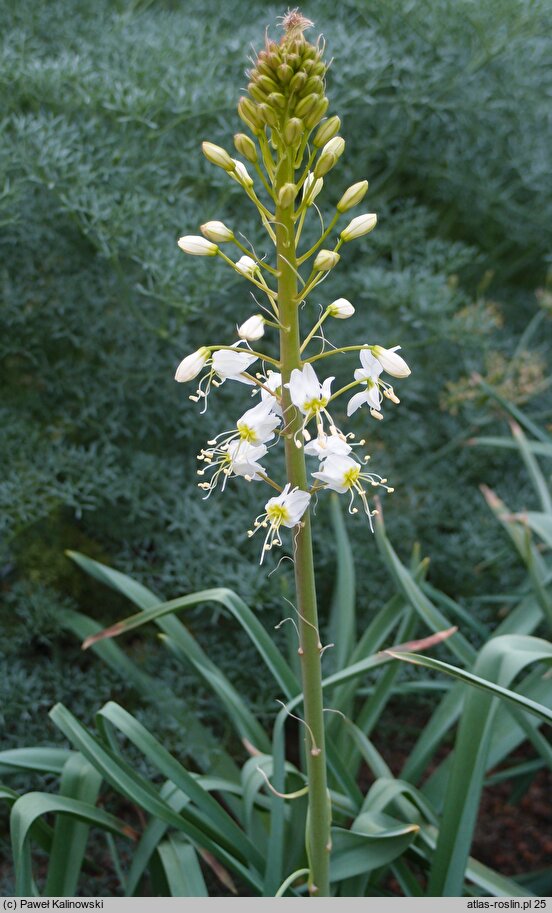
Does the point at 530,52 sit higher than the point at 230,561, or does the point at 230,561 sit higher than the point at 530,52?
the point at 530,52

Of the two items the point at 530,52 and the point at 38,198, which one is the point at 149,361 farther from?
the point at 530,52

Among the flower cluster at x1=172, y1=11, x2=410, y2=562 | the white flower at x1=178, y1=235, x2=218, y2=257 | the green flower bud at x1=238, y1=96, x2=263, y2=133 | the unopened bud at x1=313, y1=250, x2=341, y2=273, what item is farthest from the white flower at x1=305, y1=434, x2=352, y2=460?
the green flower bud at x1=238, y1=96, x2=263, y2=133

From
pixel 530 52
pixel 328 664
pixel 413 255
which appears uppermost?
pixel 530 52

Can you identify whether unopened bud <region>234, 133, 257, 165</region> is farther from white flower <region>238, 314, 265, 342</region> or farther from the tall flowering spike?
white flower <region>238, 314, 265, 342</region>

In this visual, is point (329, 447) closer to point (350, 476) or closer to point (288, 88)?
point (350, 476)

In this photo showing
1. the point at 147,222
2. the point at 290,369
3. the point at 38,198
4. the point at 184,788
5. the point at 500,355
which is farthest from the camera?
the point at 500,355

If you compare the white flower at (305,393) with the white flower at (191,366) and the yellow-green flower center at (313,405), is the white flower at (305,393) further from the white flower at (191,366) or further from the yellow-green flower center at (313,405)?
the white flower at (191,366)

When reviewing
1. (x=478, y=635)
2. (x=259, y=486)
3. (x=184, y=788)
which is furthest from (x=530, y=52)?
(x=184, y=788)
